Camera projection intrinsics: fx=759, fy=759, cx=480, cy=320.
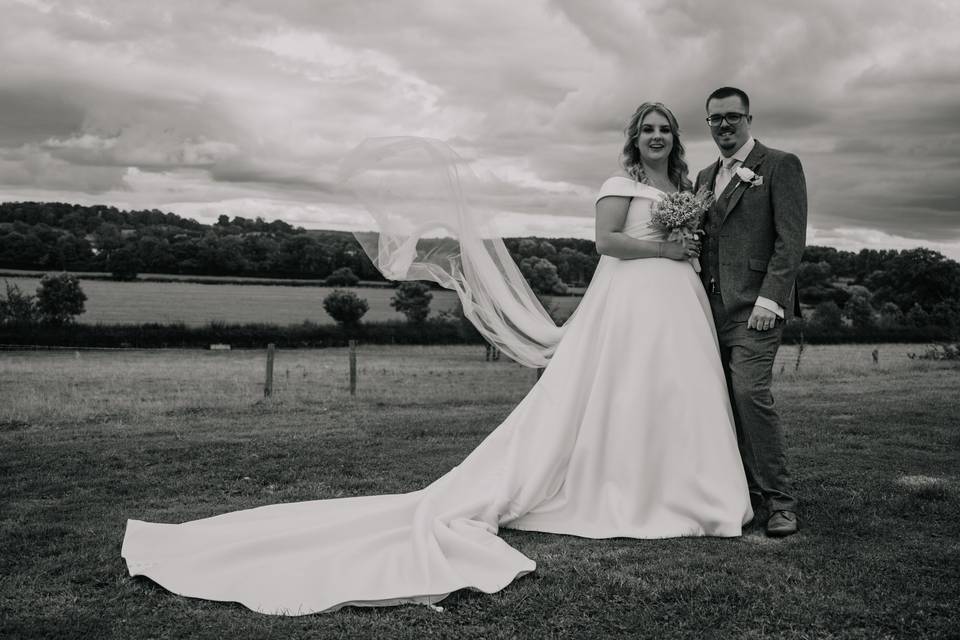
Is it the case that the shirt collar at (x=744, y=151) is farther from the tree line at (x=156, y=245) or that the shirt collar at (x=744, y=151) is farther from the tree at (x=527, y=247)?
the tree line at (x=156, y=245)

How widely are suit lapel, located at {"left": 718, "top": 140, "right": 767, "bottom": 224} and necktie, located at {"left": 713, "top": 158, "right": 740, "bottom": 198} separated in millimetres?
102

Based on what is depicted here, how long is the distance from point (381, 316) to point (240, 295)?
1349cm

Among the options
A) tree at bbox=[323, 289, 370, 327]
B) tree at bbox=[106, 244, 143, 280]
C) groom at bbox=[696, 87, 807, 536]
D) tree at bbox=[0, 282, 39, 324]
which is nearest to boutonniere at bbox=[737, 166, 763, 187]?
groom at bbox=[696, 87, 807, 536]

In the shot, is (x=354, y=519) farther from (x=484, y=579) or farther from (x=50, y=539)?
(x=50, y=539)

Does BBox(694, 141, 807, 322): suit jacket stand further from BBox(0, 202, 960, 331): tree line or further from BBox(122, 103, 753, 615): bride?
BBox(0, 202, 960, 331): tree line

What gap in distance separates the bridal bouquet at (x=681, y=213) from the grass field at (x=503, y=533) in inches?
85.8

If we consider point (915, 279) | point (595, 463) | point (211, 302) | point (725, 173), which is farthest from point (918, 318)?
point (595, 463)

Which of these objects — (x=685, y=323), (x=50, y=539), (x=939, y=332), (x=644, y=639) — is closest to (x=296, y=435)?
(x=50, y=539)

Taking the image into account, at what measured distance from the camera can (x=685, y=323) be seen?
5512 millimetres

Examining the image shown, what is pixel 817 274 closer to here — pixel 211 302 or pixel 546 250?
pixel 211 302

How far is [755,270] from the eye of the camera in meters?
5.47

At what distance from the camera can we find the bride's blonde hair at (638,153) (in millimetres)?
5762

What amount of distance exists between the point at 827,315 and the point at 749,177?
181ft

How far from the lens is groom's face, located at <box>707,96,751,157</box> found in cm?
548
